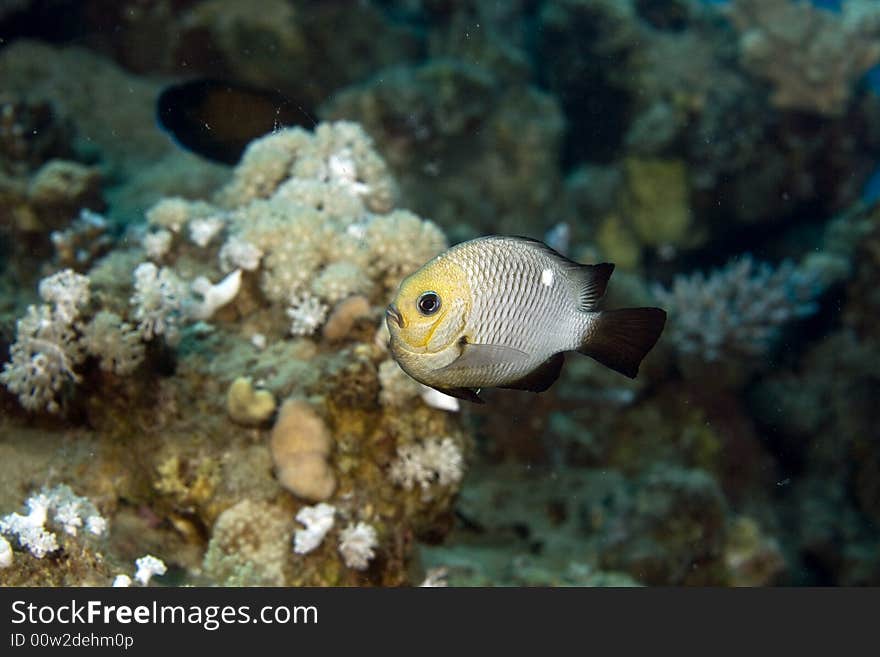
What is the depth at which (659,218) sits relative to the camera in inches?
422

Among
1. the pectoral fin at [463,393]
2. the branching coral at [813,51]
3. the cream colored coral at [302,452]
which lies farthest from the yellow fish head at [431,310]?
the branching coral at [813,51]

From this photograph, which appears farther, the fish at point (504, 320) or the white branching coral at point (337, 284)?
the white branching coral at point (337, 284)

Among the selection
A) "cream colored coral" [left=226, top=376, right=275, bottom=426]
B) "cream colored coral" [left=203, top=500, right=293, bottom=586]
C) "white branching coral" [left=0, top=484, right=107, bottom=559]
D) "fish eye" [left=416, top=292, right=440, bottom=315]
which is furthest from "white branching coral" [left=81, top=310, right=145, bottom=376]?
"fish eye" [left=416, top=292, right=440, bottom=315]

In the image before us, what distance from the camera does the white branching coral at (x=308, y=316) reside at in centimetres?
412

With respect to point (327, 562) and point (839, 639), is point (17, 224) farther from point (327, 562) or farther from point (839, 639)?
point (839, 639)

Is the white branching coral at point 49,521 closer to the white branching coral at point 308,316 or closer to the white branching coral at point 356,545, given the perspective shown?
the white branching coral at point 356,545

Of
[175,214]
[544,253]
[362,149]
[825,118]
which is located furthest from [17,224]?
[825,118]

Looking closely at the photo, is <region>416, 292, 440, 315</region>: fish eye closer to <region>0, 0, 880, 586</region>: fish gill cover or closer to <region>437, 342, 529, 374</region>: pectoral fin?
<region>437, 342, 529, 374</region>: pectoral fin

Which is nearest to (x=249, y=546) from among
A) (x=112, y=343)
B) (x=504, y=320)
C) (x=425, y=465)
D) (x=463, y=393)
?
(x=425, y=465)

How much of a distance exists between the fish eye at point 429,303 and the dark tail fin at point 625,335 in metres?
0.62

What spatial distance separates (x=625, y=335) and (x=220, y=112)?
11.3 ft

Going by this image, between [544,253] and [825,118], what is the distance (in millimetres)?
10092

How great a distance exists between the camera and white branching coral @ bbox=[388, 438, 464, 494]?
152 inches

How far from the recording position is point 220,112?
457 centimetres
